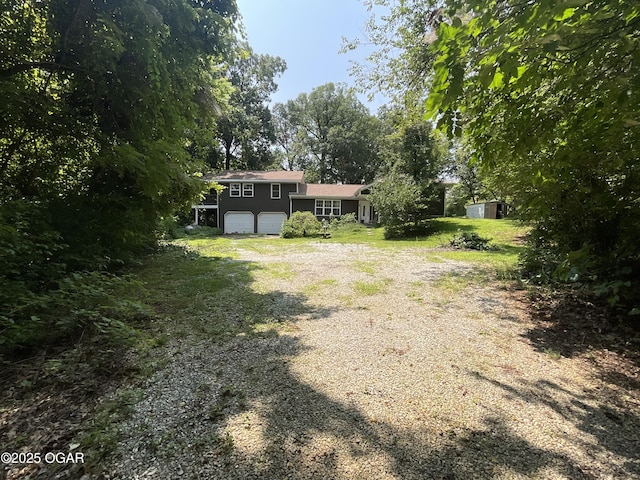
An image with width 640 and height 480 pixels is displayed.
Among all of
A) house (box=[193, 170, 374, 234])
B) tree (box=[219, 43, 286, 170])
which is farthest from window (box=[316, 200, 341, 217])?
tree (box=[219, 43, 286, 170])

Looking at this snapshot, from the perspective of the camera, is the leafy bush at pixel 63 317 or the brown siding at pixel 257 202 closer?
the leafy bush at pixel 63 317

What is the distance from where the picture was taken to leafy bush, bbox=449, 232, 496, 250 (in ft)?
40.9

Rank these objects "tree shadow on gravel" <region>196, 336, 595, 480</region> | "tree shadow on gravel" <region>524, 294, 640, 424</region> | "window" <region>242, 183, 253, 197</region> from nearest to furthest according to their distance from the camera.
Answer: "tree shadow on gravel" <region>196, 336, 595, 480</region>
"tree shadow on gravel" <region>524, 294, 640, 424</region>
"window" <region>242, 183, 253, 197</region>

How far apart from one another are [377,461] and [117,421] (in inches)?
72.7

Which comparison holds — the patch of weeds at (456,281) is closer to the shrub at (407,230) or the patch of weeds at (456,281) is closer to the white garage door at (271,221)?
the shrub at (407,230)

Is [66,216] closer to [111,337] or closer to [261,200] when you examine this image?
[111,337]

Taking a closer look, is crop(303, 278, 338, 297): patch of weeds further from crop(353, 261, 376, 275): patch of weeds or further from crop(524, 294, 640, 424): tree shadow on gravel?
crop(524, 294, 640, 424): tree shadow on gravel

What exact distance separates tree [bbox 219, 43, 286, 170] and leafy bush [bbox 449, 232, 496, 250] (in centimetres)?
2463

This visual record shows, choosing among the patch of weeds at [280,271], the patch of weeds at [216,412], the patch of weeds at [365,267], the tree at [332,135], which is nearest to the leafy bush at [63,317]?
the patch of weeds at [216,412]

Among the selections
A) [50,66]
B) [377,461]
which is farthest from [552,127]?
[50,66]

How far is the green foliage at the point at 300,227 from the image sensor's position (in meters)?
19.6

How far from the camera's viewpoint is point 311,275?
7723 mm

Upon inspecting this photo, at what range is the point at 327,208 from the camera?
2634 cm

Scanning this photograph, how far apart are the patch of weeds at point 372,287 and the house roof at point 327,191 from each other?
62.1 feet
